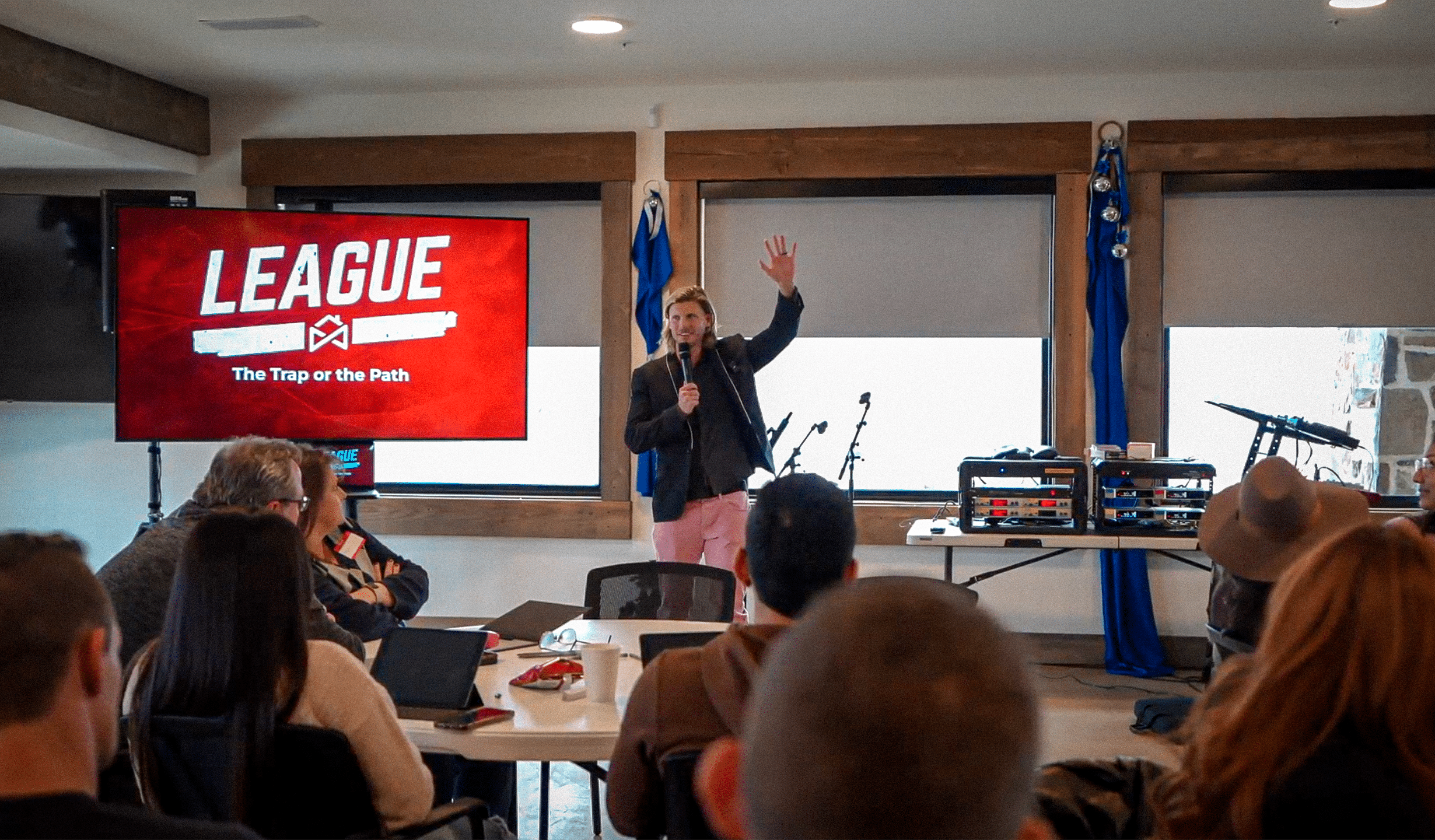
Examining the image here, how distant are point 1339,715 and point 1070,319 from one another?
4.76m

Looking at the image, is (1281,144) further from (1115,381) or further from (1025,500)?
(1025,500)

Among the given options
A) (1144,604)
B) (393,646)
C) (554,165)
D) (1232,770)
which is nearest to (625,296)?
(554,165)

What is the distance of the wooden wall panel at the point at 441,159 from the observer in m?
6.18

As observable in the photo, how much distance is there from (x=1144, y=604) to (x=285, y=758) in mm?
4607

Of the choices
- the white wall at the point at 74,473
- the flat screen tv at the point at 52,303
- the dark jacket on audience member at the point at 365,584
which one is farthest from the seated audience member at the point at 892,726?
the white wall at the point at 74,473

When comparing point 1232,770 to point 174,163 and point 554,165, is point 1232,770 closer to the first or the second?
point 554,165

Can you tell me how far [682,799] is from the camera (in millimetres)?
1778

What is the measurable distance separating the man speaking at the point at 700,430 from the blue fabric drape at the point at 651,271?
1096 millimetres

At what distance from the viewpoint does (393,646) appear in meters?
2.53

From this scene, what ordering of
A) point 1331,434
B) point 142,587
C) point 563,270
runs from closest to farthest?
point 142,587, point 1331,434, point 563,270

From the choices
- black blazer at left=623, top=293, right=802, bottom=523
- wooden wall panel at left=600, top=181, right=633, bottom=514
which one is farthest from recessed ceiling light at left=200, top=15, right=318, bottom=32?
black blazer at left=623, top=293, right=802, bottom=523

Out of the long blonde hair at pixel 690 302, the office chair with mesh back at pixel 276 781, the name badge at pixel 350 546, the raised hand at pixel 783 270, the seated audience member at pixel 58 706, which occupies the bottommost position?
the office chair with mesh back at pixel 276 781

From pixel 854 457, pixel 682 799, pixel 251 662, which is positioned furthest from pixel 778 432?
pixel 682 799

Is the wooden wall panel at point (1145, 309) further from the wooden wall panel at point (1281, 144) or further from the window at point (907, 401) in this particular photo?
the window at point (907, 401)
